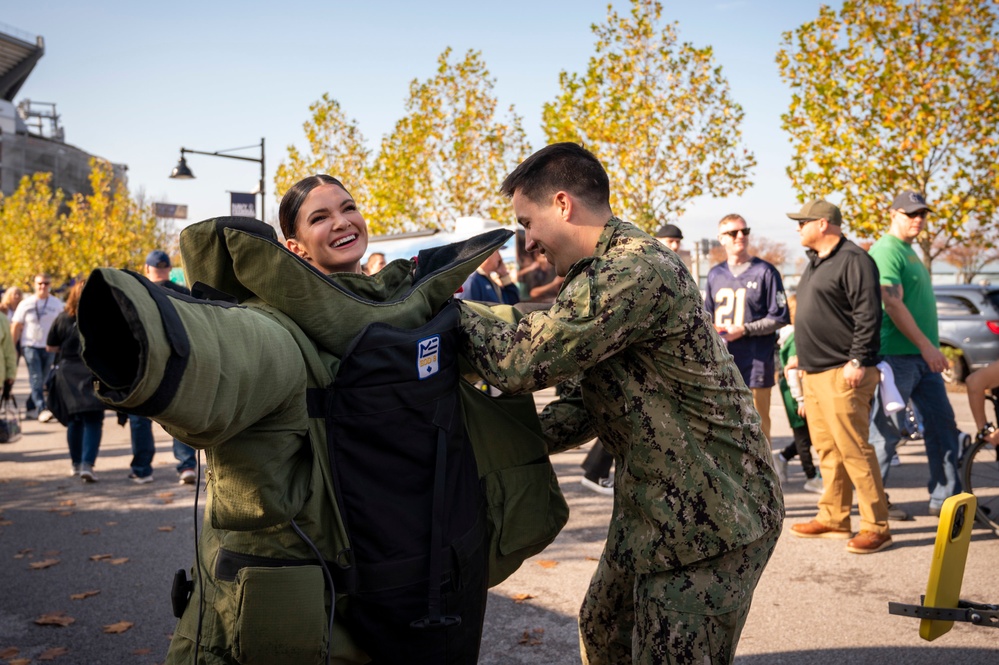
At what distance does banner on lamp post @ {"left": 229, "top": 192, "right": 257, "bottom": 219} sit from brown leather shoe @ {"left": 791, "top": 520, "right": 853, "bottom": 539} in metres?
17.0

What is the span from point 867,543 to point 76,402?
7289 millimetres

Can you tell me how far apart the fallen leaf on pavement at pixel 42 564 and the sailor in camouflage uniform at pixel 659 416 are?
4.96 meters

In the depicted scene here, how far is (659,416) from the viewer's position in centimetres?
253

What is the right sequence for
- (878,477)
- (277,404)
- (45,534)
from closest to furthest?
(277,404)
(878,477)
(45,534)

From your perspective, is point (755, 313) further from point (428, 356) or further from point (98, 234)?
point (98, 234)

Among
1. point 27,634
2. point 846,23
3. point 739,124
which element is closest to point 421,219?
point 739,124

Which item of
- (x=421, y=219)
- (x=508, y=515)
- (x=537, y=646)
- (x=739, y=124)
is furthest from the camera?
(x=421, y=219)

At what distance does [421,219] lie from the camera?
28.8 meters

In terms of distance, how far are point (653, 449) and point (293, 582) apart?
1.07m

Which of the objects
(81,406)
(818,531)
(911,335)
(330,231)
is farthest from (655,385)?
(81,406)

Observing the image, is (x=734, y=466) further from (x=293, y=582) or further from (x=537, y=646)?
(x=537, y=646)

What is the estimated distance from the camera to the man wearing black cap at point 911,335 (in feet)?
21.6

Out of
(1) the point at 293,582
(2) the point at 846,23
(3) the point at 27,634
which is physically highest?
(2) the point at 846,23

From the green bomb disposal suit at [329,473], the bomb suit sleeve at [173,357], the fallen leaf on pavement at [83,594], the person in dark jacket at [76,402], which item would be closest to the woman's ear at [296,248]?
the green bomb disposal suit at [329,473]
